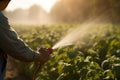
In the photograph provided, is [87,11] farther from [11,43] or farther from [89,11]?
[11,43]

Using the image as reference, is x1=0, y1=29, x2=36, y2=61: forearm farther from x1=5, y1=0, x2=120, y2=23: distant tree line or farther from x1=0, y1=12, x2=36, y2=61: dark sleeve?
x1=5, y1=0, x2=120, y2=23: distant tree line

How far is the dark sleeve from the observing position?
3815 millimetres

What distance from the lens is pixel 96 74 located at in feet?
19.0

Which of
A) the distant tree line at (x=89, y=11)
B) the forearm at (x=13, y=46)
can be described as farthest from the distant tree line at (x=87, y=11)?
the forearm at (x=13, y=46)

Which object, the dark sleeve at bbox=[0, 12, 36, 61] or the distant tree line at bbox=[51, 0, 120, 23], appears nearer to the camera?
the dark sleeve at bbox=[0, 12, 36, 61]

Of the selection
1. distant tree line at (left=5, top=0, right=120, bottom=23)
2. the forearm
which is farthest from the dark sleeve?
distant tree line at (left=5, top=0, right=120, bottom=23)

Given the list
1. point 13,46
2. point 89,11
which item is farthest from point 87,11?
point 13,46

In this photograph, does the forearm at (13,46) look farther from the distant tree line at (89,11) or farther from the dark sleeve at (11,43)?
the distant tree line at (89,11)

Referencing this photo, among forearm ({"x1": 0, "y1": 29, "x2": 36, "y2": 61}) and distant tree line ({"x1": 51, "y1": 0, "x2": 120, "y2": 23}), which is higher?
distant tree line ({"x1": 51, "y1": 0, "x2": 120, "y2": 23})

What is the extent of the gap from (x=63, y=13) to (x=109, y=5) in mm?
31883

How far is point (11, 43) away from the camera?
3846 mm

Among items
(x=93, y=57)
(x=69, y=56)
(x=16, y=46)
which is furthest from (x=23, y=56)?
(x=93, y=57)

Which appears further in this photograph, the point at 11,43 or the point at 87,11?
the point at 87,11

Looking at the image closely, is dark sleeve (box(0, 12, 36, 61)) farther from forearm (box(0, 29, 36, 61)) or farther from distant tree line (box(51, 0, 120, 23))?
distant tree line (box(51, 0, 120, 23))
